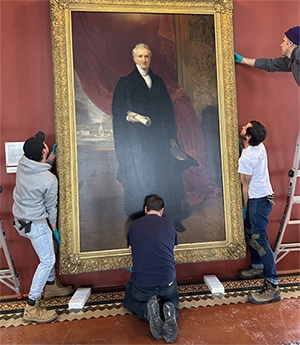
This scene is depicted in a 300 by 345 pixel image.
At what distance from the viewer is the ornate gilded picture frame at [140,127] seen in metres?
2.52

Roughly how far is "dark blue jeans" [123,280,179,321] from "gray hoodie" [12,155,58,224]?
95 cm

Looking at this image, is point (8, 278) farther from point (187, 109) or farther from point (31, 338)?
point (187, 109)

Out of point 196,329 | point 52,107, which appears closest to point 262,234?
point 196,329

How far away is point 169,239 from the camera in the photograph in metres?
2.29

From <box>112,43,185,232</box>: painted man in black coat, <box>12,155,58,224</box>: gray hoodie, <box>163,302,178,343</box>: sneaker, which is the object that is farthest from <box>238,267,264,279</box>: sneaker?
<box>12,155,58,224</box>: gray hoodie

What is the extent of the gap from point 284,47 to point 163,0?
118 cm

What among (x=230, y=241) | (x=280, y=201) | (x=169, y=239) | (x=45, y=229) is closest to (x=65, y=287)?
(x=45, y=229)

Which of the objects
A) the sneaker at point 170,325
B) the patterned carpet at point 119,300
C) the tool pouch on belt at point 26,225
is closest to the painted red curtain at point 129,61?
the patterned carpet at point 119,300

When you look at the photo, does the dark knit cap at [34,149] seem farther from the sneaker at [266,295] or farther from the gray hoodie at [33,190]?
the sneaker at [266,295]

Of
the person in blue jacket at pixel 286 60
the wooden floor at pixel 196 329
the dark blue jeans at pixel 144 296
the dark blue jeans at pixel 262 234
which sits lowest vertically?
the wooden floor at pixel 196 329

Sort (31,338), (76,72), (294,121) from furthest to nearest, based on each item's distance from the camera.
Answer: (294,121)
(76,72)
(31,338)

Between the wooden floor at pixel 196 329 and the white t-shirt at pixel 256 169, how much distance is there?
0.98 m

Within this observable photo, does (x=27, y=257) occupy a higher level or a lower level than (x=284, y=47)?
lower

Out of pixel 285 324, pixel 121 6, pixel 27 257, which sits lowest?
pixel 285 324
